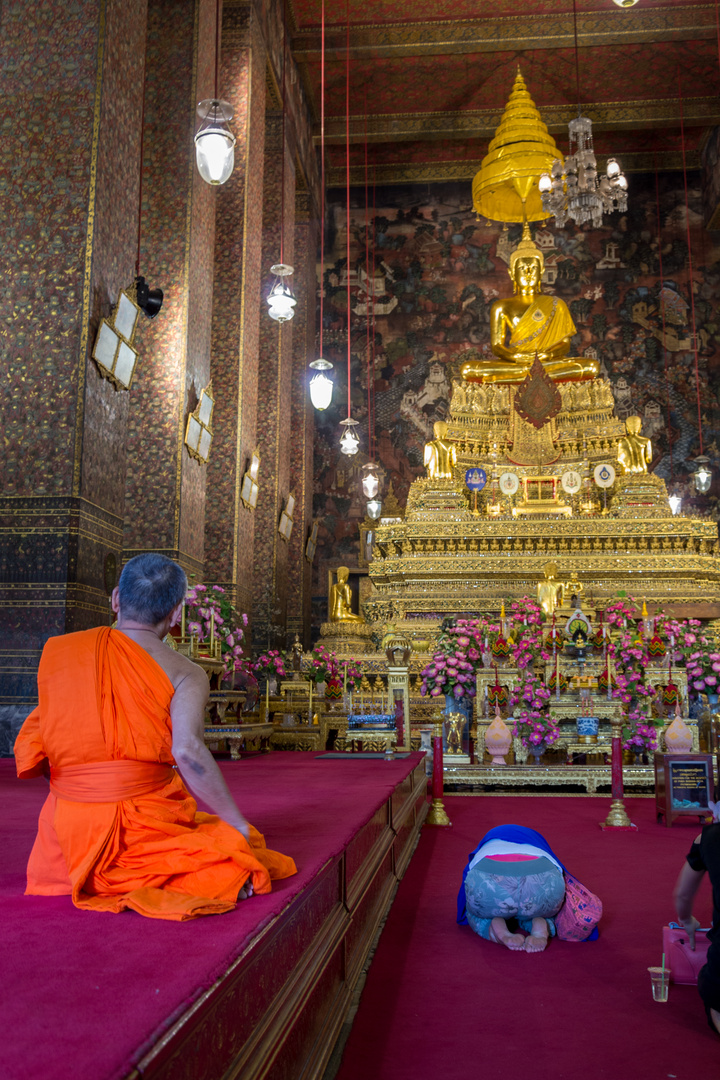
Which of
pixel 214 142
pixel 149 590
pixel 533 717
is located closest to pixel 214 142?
pixel 214 142

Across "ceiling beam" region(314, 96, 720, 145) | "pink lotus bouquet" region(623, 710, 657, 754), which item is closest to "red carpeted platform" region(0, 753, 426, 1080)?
"pink lotus bouquet" region(623, 710, 657, 754)

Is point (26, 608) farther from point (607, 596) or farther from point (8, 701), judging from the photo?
point (607, 596)

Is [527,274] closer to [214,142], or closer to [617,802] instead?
[214,142]

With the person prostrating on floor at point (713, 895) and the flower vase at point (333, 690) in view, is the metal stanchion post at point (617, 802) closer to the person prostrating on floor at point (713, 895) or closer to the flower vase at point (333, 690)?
the person prostrating on floor at point (713, 895)

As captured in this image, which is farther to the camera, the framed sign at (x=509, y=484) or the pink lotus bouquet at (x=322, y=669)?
the framed sign at (x=509, y=484)

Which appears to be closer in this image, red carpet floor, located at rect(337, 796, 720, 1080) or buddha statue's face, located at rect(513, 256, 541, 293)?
red carpet floor, located at rect(337, 796, 720, 1080)

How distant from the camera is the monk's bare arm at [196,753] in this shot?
1.95 meters

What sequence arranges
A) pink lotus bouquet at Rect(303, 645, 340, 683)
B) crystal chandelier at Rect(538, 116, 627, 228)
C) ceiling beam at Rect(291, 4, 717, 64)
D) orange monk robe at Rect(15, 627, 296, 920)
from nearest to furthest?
orange monk robe at Rect(15, 627, 296, 920), pink lotus bouquet at Rect(303, 645, 340, 683), crystal chandelier at Rect(538, 116, 627, 228), ceiling beam at Rect(291, 4, 717, 64)

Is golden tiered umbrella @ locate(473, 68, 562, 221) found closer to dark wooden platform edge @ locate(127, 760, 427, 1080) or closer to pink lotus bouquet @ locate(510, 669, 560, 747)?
pink lotus bouquet @ locate(510, 669, 560, 747)

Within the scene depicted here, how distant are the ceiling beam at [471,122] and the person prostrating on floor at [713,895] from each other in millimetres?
15654

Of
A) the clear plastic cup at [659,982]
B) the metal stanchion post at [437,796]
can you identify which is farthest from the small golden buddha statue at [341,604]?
the clear plastic cup at [659,982]

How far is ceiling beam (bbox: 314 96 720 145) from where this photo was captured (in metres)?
15.5

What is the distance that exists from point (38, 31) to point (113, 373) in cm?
225

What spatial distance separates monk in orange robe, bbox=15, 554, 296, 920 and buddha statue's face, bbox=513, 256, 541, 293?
13732 mm
